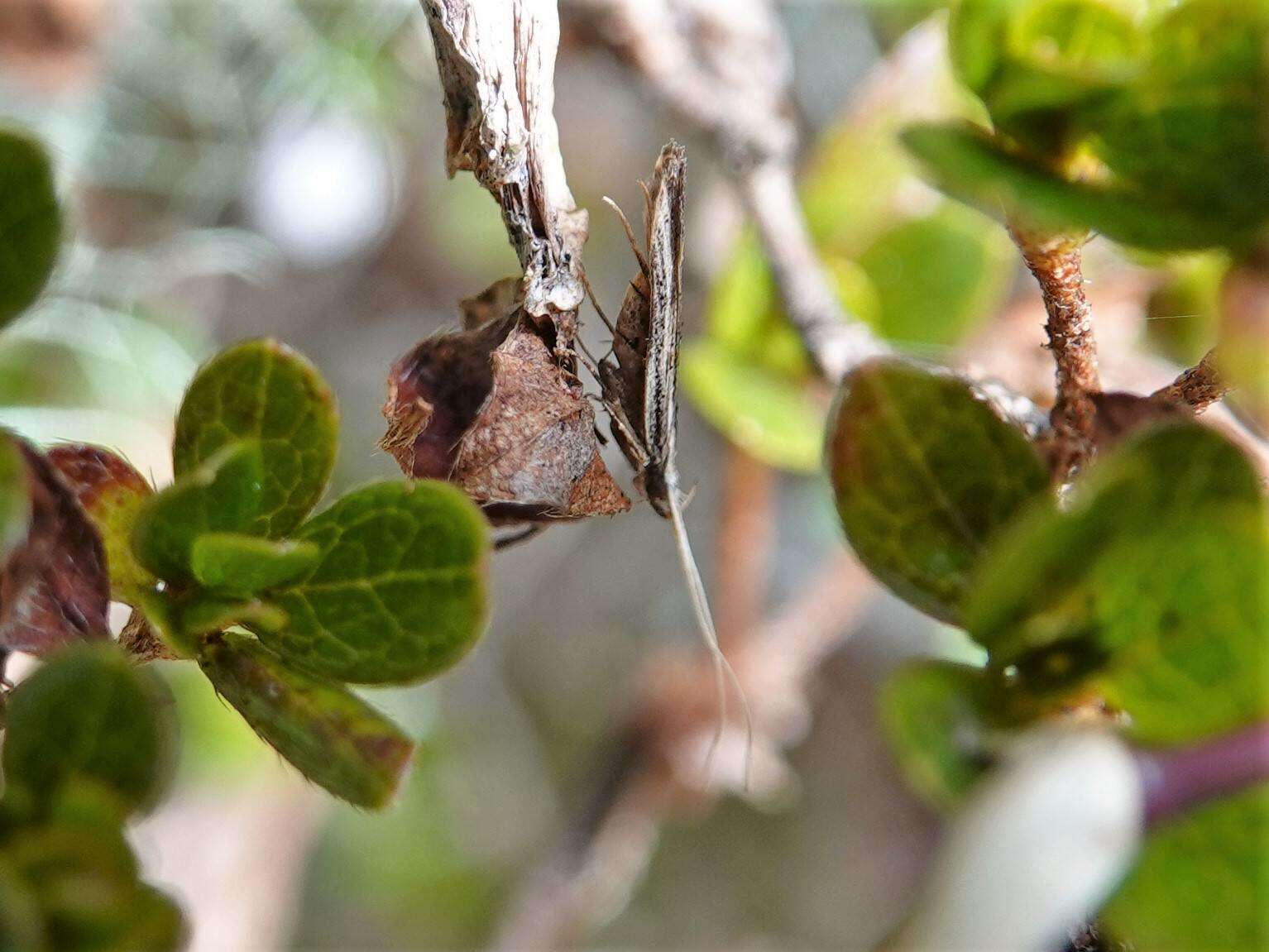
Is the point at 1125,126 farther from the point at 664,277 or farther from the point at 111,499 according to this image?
the point at 111,499

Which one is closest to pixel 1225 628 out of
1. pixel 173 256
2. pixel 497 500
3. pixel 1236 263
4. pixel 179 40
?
pixel 1236 263

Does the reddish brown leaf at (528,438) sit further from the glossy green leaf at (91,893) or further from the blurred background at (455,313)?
the blurred background at (455,313)

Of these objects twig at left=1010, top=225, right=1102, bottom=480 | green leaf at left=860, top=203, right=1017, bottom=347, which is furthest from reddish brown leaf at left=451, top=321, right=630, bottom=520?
green leaf at left=860, top=203, right=1017, bottom=347

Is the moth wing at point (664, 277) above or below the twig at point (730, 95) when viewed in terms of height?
below

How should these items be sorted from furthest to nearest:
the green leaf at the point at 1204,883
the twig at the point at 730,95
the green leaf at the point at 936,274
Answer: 1. the green leaf at the point at 936,274
2. the twig at the point at 730,95
3. the green leaf at the point at 1204,883

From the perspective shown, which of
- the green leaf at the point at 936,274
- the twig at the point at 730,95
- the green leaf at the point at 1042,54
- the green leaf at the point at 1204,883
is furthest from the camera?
the green leaf at the point at 936,274

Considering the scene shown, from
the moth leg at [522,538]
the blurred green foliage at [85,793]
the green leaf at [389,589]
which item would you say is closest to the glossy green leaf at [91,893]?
the blurred green foliage at [85,793]

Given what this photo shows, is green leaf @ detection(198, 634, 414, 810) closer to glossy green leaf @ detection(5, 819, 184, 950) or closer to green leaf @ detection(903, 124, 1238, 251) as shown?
glossy green leaf @ detection(5, 819, 184, 950)
